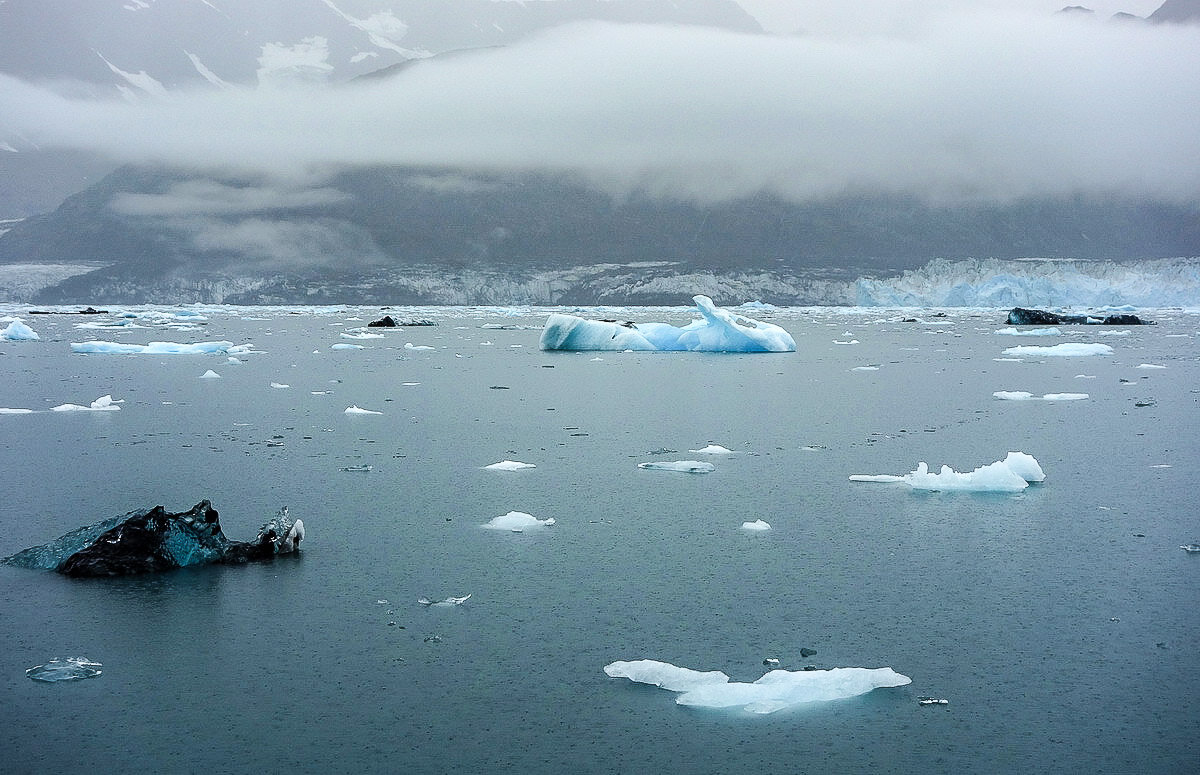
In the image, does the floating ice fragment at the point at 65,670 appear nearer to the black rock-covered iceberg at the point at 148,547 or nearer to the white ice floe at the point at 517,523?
the black rock-covered iceberg at the point at 148,547

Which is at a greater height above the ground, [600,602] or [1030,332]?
[1030,332]

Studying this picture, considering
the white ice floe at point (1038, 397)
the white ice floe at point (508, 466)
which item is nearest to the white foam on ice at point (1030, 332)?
the white ice floe at point (1038, 397)

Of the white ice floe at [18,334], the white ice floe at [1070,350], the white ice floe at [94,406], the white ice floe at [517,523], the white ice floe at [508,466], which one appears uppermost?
the white ice floe at [18,334]

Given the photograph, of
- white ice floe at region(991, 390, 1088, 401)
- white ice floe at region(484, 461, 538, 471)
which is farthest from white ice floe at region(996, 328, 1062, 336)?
white ice floe at region(484, 461, 538, 471)

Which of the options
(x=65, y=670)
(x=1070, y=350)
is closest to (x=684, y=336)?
(x=1070, y=350)

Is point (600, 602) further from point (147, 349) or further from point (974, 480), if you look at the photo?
point (147, 349)
